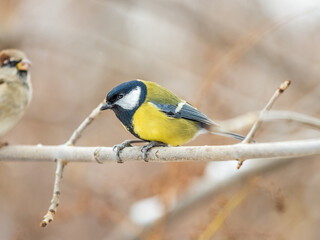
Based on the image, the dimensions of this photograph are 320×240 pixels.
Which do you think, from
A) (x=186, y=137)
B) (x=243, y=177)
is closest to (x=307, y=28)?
(x=243, y=177)

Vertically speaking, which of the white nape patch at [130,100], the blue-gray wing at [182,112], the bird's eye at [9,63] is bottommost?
the bird's eye at [9,63]

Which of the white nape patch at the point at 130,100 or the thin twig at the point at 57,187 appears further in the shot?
the white nape patch at the point at 130,100

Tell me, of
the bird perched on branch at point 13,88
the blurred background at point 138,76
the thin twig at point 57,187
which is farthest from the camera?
the blurred background at point 138,76

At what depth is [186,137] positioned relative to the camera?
2.09 meters

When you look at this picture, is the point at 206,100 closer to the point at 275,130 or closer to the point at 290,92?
Answer: the point at 275,130

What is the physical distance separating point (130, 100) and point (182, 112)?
0.28 meters

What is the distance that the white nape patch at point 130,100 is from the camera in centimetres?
201

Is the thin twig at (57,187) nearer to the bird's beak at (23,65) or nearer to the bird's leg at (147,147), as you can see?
the bird's leg at (147,147)

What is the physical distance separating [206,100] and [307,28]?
1.73 meters

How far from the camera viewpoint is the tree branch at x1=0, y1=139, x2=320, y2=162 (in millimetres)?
1299

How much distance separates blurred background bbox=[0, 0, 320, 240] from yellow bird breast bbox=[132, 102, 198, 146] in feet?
4.24

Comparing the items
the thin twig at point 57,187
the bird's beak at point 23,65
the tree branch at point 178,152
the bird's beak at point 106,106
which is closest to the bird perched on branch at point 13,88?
the bird's beak at point 23,65

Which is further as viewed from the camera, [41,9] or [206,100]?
[41,9]

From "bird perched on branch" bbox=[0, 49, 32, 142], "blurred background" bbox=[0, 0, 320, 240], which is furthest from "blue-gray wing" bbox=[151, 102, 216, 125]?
"bird perched on branch" bbox=[0, 49, 32, 142]
